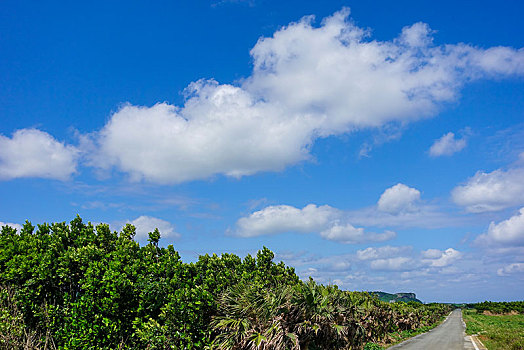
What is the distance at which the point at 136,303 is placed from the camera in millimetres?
13406

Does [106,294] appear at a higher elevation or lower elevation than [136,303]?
higher

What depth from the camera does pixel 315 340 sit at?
15188 mm

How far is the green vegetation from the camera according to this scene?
12836 millimetres

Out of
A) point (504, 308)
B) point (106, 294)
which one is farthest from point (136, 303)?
point (504, 308)

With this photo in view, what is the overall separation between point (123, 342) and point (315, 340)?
7038mm

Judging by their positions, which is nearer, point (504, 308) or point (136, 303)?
point (136, 303)

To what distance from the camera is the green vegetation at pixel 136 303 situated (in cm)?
1284

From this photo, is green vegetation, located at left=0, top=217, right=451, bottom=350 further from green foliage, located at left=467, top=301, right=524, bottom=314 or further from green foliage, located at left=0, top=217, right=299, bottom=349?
green foliage, located at left=467, top=301, right=524, bottom=314

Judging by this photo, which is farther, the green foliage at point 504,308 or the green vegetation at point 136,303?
the green foliage at point 504,308

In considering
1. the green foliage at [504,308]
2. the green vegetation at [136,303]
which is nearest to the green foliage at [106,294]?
the green vegetation at [136,303]

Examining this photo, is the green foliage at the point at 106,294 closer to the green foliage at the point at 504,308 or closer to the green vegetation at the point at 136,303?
the green vegetation at the point at 136,303

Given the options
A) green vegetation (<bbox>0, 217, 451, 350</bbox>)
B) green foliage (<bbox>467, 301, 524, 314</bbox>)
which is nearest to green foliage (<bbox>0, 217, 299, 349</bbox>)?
green vegetation (<bbox>0, 217, 451, 350</bbox>)

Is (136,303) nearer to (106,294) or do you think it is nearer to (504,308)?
(106,294)

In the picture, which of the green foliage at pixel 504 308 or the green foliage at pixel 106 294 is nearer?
the green foliage at pixel 106 294
